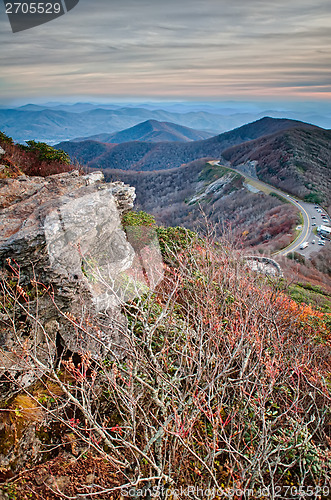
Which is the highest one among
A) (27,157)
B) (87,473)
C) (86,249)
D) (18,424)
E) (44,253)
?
(27,157)

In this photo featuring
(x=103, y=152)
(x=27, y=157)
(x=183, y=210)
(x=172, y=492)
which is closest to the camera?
(x=172, y=492)

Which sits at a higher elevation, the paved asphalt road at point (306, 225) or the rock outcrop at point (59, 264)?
the rock outcrop at point (59, 264)

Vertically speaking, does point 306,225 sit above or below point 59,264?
below

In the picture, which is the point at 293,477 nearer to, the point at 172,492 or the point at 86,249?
the point at 172,492

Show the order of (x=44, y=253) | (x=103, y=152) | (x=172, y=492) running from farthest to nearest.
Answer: (x=103, y=152) < (x=44, y=253) < (x=172, y=492)

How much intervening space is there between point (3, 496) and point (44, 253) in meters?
4.24

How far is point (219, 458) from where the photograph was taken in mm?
5348

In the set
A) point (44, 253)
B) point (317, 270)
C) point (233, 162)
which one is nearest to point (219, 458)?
point (44, 253)

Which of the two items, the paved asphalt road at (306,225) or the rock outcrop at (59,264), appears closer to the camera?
the rock outcrop at (59,264)

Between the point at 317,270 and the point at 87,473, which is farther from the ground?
→ the point at 87,473

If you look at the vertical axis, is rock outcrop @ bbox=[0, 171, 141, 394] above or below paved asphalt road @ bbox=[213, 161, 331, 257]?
above

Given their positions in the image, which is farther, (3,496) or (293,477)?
(293,477)

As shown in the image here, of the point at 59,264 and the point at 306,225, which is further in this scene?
the point at 306,225

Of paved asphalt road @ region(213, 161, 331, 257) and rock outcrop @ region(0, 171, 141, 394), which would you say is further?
paved asphalt road @ region(213, 161, 331, 257)
